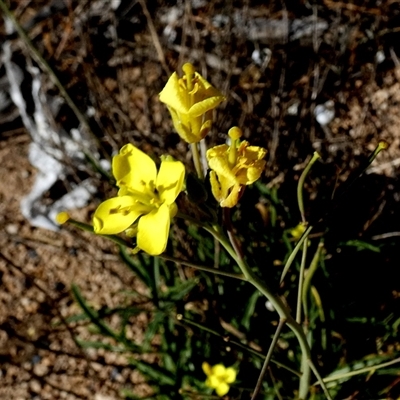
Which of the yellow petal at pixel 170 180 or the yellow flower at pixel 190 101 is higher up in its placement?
the yellow flower at pixel 190 101

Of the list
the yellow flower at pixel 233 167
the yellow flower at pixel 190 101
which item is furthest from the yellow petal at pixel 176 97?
the yellow flower at pixel 233 167

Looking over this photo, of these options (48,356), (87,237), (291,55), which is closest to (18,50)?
(87,237)

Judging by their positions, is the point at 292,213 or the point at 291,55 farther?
the point at 291,55

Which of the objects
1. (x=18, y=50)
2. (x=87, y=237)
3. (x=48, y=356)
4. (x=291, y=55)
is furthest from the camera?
(x=18, y=50)

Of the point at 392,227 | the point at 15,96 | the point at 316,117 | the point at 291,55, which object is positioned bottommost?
the point at 392,227

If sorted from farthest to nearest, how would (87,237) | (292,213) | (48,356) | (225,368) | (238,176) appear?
(87,237)
(48,356)
(292,213)
(225,368)
(238,176)

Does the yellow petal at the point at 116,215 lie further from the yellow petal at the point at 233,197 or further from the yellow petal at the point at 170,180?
the yellow petal at the point at 233,197

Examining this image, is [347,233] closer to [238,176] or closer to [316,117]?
[316,117]
